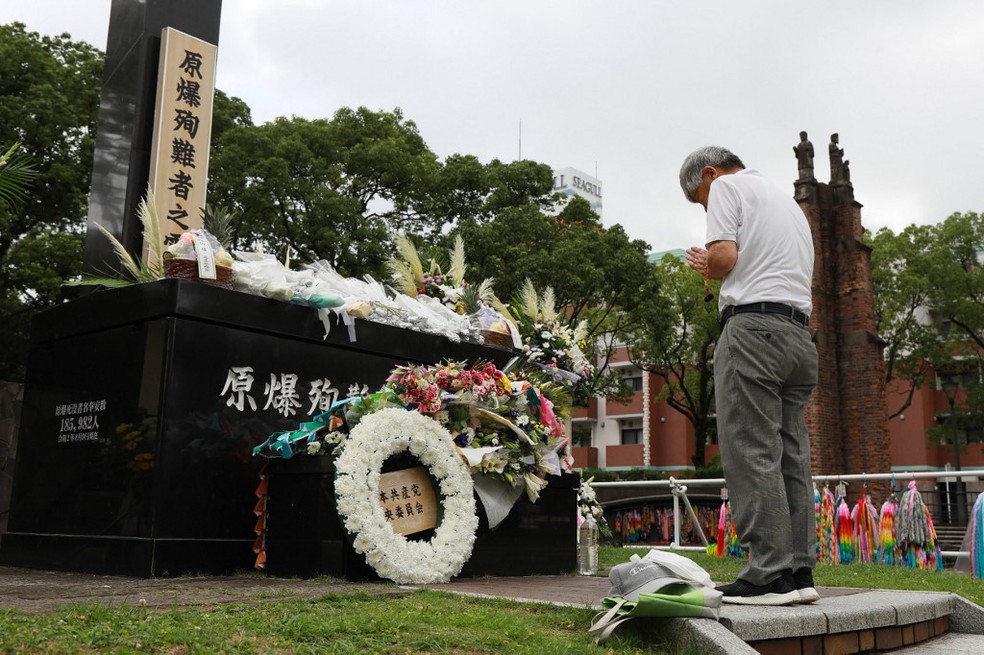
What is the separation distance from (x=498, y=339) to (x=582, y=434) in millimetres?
40571

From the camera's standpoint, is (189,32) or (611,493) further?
(611,493)

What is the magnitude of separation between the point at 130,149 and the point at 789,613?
6807mm

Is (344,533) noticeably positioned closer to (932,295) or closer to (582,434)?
Answer: (932,295)

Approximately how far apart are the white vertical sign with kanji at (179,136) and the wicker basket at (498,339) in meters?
2.75

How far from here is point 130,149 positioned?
7898 mm

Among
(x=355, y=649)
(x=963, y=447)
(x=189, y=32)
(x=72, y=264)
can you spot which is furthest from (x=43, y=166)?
(x=963, y=447)

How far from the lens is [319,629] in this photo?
9.34 ft

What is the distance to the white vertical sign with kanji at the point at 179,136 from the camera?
7.93 m

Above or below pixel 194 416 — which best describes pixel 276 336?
above

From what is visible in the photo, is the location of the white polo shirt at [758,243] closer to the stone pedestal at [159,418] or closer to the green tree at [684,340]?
the stone pedestal at [159,418]

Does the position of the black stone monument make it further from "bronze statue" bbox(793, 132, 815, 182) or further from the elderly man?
"bronze statue" bbox(793, 132, 815, 182)

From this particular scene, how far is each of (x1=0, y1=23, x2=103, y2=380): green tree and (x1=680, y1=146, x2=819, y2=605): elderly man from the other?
53.8 feet

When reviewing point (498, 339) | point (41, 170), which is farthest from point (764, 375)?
point (41, 170)

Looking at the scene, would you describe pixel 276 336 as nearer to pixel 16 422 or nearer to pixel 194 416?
pixel 194 416
